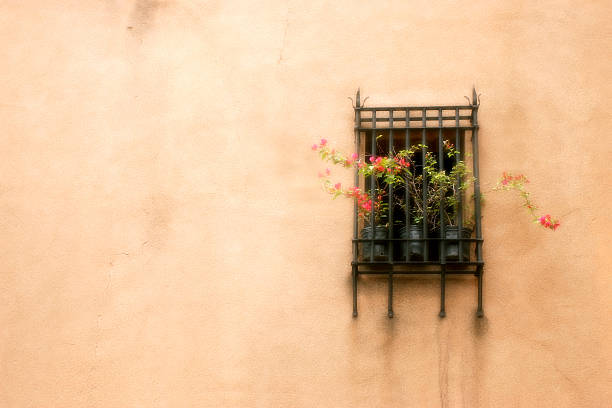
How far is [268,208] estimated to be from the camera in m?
4.53

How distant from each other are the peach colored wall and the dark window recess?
93 mm

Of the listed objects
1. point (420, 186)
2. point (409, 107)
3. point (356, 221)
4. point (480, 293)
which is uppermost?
point (409, 107)

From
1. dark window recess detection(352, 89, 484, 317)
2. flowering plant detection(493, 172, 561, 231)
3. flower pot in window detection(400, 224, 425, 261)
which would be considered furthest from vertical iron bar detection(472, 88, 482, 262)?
flower pot in window detection(400, 224, 425, 261)

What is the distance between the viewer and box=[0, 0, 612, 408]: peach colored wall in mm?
4199

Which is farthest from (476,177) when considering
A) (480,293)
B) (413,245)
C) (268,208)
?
(268,208)

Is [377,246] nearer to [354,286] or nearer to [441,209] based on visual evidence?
[354,286]

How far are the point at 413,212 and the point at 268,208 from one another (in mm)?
917

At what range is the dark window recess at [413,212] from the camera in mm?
4238

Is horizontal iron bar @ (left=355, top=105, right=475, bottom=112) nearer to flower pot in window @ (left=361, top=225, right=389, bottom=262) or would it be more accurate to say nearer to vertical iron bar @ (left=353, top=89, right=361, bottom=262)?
vertical iron bar @ (left=353, top=89, right=361, bottom=262)

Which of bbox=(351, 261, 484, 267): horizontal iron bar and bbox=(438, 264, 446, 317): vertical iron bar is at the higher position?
bbox=(351, 261, 484, 267): horizontal iron bar

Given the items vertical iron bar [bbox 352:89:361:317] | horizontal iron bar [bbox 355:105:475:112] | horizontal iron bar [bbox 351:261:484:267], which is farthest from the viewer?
horizontal iron bar [bbox 355:105:475:112]

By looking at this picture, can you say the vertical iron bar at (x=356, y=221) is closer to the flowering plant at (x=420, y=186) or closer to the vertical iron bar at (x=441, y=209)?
the flowering plant at (x=420, y=186)

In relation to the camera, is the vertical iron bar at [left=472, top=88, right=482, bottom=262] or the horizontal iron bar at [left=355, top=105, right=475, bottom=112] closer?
the vertical iron bar at [left=472, top=88, right=482, bottom=262]

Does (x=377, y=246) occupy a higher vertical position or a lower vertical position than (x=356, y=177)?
lower
